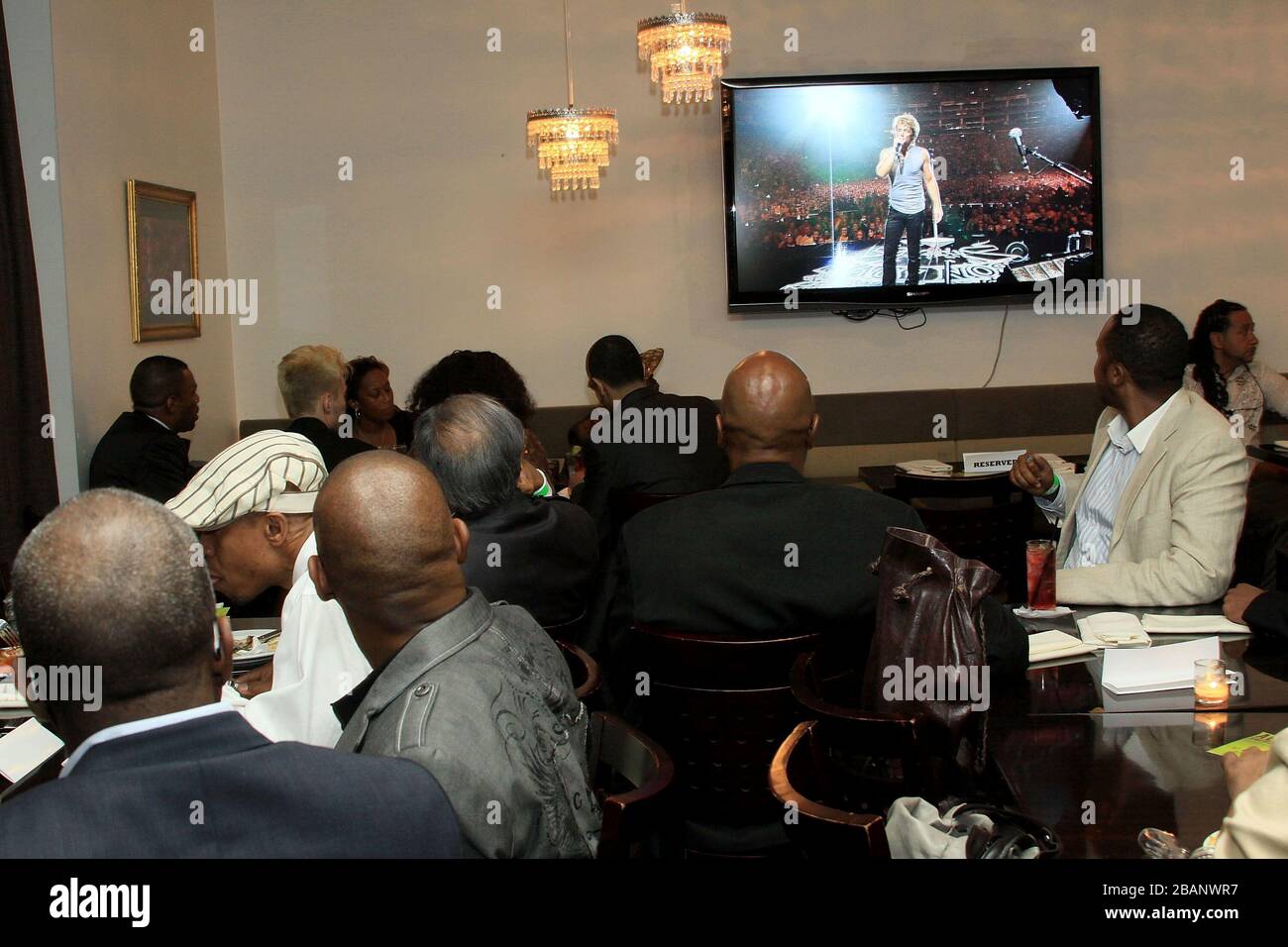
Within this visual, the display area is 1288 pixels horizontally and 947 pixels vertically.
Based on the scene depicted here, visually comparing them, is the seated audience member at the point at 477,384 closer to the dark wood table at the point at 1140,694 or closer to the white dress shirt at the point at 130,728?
the dark wood table at the point at 1140,694

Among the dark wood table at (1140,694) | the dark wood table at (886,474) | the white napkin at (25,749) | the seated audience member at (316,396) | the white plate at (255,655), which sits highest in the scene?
the seated audience member at (316,396)

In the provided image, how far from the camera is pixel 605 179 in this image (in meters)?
6.78

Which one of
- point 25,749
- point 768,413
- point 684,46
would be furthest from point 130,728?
point 684,46

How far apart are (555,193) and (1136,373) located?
4.17 metres

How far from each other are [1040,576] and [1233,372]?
4.53 metres

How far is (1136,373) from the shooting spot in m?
3.23

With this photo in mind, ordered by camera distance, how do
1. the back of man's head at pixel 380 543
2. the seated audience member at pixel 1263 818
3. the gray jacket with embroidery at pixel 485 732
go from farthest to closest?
the back of man's head at pixel 380 543, the gray jacket with embroidery at pixel 485 732, the seated audience member at pixel 1263 818

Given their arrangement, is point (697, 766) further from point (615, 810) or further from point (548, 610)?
point (615, 810)

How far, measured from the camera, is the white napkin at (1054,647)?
2.48 m

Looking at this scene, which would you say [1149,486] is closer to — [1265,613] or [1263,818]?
[1265,613]

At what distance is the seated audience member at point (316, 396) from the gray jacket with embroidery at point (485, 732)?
10.3 ft

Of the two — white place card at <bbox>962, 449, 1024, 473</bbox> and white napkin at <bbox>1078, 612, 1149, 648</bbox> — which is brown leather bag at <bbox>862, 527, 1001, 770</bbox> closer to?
white napkin at <bbox>1078, 612, 1149, 648</bbox>

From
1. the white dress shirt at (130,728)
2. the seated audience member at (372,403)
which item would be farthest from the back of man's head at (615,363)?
the white dress shirt at (130,728)
